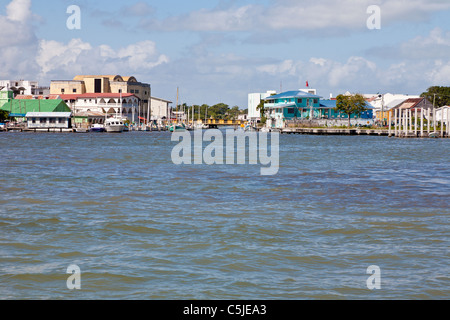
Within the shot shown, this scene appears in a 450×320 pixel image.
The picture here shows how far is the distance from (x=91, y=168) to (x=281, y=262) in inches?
905

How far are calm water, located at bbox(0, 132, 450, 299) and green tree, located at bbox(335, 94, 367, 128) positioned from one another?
9151 centimetres

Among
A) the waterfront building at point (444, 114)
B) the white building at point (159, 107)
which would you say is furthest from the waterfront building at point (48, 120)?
the waterfront building at point (444, 114)

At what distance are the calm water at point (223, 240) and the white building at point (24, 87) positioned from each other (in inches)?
5775

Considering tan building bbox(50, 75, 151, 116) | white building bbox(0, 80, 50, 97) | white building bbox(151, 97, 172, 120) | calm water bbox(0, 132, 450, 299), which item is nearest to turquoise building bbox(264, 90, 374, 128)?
tan building bbox(50, 75, 151, 116)

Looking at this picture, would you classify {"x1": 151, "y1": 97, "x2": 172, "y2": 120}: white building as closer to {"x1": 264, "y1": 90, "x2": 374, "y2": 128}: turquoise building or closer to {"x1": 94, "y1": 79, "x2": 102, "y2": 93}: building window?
{"x1": 94, "y1": 79, "x2": 102, "y2": 93}: building window

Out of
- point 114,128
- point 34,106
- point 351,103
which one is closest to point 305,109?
point 351,103

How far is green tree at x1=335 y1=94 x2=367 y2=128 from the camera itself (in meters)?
114

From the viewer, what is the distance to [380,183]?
81.7 feet

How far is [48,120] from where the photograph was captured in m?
118

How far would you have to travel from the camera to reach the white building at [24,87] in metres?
162

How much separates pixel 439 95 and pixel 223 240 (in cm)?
14878

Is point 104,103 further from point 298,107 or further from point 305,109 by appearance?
point 305,109

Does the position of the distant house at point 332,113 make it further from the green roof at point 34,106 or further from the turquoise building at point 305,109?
the green roof at point 34,106

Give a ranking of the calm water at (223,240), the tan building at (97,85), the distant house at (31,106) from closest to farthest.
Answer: the calm water at (223,240), the distant house at (31,106), the tan building at (97,85)
